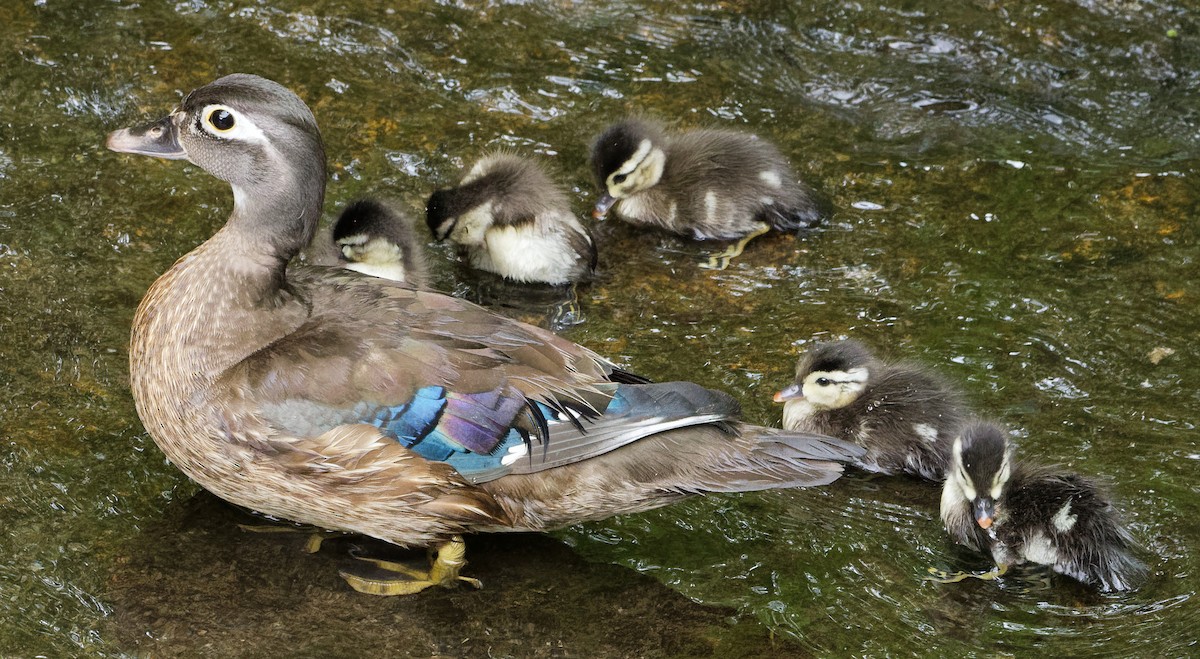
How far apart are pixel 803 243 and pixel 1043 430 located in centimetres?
127

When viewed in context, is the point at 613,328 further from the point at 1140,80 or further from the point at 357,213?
the point at 1140,80

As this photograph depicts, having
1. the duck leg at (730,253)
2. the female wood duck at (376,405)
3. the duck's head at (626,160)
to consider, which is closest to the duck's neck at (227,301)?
the female wood duck at (376,405)

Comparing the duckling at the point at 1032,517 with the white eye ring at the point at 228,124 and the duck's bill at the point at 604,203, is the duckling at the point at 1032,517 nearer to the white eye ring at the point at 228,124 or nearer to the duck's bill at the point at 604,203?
the duck's bill at the point at 604,203

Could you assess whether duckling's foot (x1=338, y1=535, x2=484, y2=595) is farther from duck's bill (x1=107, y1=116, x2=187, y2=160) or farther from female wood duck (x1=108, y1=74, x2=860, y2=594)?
duck's bill (x1=107, y1=116, x2=187, y2=160)

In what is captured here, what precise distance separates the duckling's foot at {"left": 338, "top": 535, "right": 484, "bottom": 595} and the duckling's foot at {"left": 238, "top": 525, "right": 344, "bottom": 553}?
5.0 inches

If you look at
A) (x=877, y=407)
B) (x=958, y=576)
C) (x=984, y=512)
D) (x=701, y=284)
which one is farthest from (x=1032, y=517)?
(x=701, y=284)

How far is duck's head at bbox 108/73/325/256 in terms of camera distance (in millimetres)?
3520

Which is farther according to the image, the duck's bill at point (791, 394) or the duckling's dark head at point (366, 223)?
the duckling's dark head at point (366, 223)

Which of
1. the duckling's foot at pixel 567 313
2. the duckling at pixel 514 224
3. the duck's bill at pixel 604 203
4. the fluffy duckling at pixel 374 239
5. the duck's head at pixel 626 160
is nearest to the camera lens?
the fluffy duckling at pixel 374 239

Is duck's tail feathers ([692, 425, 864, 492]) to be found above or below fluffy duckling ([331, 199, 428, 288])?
above

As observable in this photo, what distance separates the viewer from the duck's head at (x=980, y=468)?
352 cm

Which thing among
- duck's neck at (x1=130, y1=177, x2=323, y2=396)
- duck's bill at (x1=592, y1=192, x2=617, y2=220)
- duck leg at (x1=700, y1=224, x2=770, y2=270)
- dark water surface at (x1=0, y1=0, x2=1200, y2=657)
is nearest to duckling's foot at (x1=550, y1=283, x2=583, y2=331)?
dark water surface at (x1=0, y1=0, x2=1200, y2=657)

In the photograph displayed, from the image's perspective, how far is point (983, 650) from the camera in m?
3.22

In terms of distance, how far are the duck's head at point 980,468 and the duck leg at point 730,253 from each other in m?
1.39
